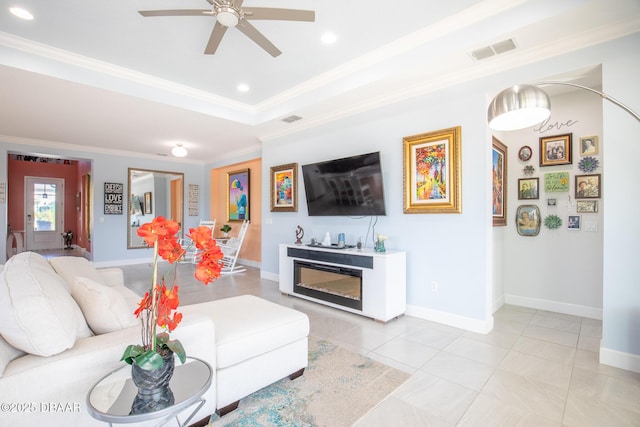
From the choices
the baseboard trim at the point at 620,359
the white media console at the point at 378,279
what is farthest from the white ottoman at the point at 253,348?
the baseboard trim at the point at 620,359

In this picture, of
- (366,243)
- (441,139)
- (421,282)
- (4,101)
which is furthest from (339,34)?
(4,101)

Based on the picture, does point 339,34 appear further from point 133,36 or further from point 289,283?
point 289,283

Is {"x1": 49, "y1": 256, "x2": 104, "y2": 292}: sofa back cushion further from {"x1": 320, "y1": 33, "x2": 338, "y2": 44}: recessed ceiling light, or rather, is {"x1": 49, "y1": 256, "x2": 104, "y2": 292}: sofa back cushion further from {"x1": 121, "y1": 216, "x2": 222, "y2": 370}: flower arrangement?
{"x1": 320, "y1": 33, "x2": 338, "y2": 44}: recessed ceiling light

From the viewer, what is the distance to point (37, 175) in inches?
351

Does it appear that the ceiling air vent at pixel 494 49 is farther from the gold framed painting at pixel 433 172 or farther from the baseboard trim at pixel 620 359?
the baseboard trim at pixel 620 359

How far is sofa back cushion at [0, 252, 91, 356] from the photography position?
1.18 m

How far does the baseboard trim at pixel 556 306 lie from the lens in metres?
3.30

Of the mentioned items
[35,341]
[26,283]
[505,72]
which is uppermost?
[505,72]

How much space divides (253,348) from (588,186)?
3712mm

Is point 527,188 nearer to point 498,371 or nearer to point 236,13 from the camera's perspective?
point 498,371

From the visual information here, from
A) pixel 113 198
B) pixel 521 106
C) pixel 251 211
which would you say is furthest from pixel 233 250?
pixel 521 106

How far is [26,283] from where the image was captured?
1.29m

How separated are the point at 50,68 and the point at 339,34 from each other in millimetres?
2837

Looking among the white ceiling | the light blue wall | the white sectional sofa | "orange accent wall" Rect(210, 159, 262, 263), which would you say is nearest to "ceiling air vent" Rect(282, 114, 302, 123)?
the white ceiling
